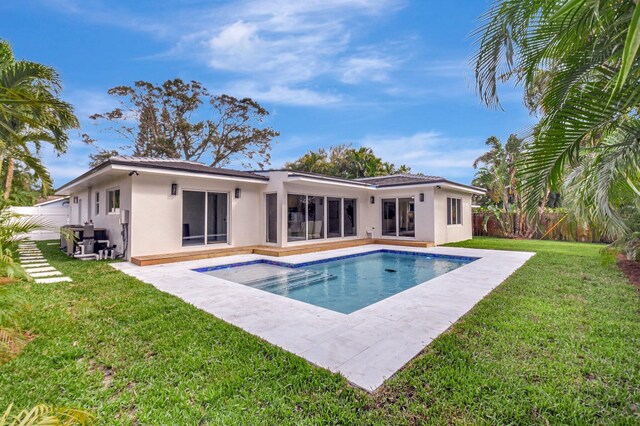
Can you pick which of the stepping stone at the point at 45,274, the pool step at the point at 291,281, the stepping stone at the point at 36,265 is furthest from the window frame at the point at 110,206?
the pool step at the point at 291,281

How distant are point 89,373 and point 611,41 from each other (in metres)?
6.47

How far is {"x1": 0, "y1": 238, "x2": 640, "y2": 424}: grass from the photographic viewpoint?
2.85m

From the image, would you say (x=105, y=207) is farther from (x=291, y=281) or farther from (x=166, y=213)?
(x=291, y=281)

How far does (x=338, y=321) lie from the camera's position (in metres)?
5.06

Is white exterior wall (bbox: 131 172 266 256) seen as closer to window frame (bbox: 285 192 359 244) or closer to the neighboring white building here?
the neighboring white building

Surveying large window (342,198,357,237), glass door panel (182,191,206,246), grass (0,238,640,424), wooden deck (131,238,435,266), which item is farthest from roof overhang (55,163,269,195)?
grass (0,238,640,424)

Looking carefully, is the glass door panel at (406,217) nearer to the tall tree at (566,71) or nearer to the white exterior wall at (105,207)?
the tall tree at (566,71)

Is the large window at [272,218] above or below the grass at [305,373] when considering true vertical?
above

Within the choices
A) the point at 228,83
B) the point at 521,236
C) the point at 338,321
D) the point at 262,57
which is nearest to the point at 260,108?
the point at 228,83

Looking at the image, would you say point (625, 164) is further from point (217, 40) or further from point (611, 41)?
point (217, 40)

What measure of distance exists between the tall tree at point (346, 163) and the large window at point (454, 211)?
43.2ft

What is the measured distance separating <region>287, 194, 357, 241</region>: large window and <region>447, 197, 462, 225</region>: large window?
5.24 m

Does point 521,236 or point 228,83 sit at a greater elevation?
point 228,83

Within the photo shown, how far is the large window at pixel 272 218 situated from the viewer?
13.7 metres
